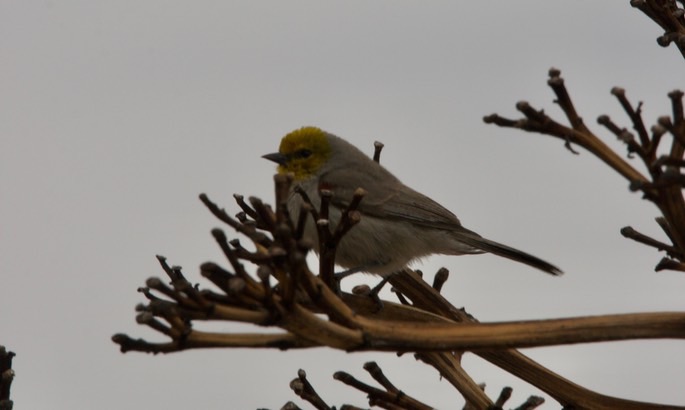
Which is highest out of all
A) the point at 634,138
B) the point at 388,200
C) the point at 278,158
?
the point at 278,158

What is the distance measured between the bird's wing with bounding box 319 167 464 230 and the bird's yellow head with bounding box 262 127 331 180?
7.2 inches

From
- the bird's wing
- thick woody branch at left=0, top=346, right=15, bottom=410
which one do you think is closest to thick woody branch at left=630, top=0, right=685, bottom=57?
the bird's wing

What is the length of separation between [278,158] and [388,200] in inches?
36.0

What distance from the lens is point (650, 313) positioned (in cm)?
340

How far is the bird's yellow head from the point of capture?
666 cm

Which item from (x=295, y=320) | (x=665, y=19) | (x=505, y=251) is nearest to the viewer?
(x=295, y=320)

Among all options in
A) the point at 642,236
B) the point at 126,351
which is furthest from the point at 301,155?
the point at 126,351

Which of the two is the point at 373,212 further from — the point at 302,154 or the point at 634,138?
the point at 634,138

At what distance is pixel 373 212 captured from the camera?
608 centimetres

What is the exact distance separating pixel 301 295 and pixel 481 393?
4.53 ft

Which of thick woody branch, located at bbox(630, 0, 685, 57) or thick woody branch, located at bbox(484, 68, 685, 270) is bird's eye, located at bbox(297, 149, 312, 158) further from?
thick woody branch, located at bbox(484, 68, 685, 270)

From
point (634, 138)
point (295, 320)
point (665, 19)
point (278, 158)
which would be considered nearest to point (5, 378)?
point (295, 320)

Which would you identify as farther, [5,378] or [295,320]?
[5,378]

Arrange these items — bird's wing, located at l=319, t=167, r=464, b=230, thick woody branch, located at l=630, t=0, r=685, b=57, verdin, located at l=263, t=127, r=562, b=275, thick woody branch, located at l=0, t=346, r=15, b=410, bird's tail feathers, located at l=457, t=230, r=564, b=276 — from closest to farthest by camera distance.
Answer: thick woody branch, located at l=0, t=346, r=15, b=410
thick woody branch, located at l=630, t=0, r=685, b=57
bird's tail feathers, located at l=457, t=230, r=564, b=276
verdin, located at l=263, t=127, r=562, b=275
bird's wing, located at l=319, t=167, r=464, b=230
